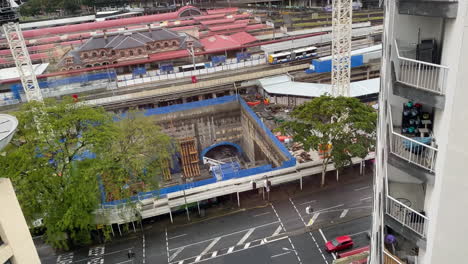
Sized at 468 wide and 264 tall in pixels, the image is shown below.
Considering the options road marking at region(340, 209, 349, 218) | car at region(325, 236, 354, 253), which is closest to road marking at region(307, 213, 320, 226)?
road marking at region(340, 209, 349, 218)

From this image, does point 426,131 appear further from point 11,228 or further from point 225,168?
point 225,168

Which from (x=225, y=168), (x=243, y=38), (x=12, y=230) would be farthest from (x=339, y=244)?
(x=243, y=38)

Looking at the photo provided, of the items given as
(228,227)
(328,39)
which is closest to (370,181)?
(228,227)

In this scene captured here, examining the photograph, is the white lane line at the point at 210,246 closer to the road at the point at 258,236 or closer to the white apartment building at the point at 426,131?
the road at the point at 258,236

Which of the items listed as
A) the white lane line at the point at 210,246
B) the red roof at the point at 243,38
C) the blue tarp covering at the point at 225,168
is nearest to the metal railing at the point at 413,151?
the white lane line at the point at 210,246

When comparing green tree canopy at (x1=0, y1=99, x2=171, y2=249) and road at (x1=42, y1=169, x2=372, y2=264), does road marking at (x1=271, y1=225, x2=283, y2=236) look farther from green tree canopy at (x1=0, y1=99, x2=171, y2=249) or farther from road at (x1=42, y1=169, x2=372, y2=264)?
green tree canopy at (x1=0, y1=99, x2=171, y2=249)

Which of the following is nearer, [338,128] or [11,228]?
[11,228]
